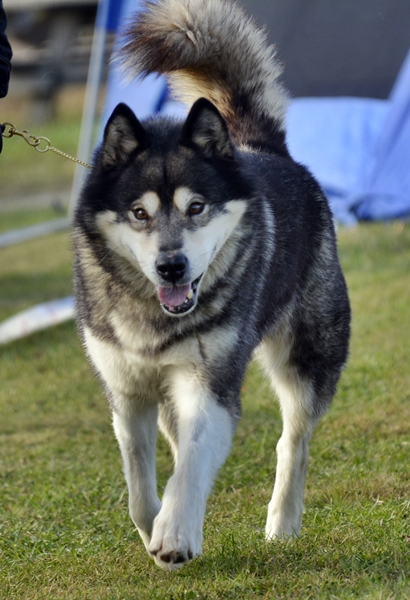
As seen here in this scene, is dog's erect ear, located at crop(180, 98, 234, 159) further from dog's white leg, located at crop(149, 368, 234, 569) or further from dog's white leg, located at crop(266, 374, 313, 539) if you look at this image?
dog's white leg, located at crop(266, 374, 313, 539)

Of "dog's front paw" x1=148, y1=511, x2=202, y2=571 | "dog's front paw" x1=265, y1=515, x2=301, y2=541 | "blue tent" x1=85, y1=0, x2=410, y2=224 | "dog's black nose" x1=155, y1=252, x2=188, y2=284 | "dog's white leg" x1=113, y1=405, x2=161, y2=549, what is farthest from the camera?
"blue tent" x1=85, y1=0, x2=410, y2=224

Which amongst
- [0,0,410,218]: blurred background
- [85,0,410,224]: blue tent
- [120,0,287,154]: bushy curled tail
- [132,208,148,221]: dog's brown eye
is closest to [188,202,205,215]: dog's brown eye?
[132,208,148,221]: dog's brown eye

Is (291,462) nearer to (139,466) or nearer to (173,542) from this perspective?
(139,466)

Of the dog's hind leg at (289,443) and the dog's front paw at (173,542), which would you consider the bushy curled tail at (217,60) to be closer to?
the dog's hind leg at (289,443)

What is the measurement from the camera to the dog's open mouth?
2961 millimetres

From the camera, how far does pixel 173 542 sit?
2.71 meters

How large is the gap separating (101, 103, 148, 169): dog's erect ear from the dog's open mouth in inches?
19.4

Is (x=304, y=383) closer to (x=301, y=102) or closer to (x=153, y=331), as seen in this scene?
(x=153, y=331)

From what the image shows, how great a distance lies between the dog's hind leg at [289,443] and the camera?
3.47 metres

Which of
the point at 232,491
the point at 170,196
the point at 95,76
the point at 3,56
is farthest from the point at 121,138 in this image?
the point at 95,76

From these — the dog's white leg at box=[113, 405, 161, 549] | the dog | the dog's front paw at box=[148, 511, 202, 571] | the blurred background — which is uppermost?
the dog

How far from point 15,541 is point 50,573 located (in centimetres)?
39

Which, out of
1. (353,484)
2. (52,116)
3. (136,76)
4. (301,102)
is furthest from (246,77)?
(52,116)

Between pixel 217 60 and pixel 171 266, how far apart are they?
4.31ft
